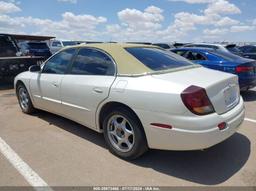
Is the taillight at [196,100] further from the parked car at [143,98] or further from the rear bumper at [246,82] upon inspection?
the rear bumper at [246,82]

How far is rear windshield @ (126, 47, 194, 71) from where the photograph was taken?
3730 mm

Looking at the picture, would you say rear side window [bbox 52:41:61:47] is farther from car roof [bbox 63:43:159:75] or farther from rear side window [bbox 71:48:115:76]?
car roof [bbox 63:43:159:75]

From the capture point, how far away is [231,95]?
3564 mm

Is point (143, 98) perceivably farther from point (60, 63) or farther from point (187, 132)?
point (60, 63)

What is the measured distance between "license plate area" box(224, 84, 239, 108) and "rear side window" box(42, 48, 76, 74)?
2.58 m

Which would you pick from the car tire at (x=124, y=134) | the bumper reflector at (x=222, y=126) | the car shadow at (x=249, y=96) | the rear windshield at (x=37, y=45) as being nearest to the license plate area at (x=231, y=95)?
the bumper reflector at (x=222, y=126)

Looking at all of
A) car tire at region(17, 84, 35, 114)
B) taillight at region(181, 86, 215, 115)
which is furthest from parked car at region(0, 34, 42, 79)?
taillight at region(181, 86, 215, 115)

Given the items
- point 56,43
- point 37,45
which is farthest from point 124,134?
point 56,43

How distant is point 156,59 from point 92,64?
1.01 metres

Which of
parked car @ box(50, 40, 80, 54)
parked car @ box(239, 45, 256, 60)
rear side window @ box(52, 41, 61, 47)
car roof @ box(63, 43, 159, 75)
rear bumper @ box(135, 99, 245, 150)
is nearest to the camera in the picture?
rear bumper @ box(135, 99, 245, 150)

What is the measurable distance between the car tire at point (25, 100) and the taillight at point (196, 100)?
386 centimetres

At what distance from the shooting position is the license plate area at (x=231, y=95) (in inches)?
134

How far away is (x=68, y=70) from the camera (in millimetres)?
4461

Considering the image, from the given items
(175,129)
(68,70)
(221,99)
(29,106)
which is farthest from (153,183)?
(29,106)
